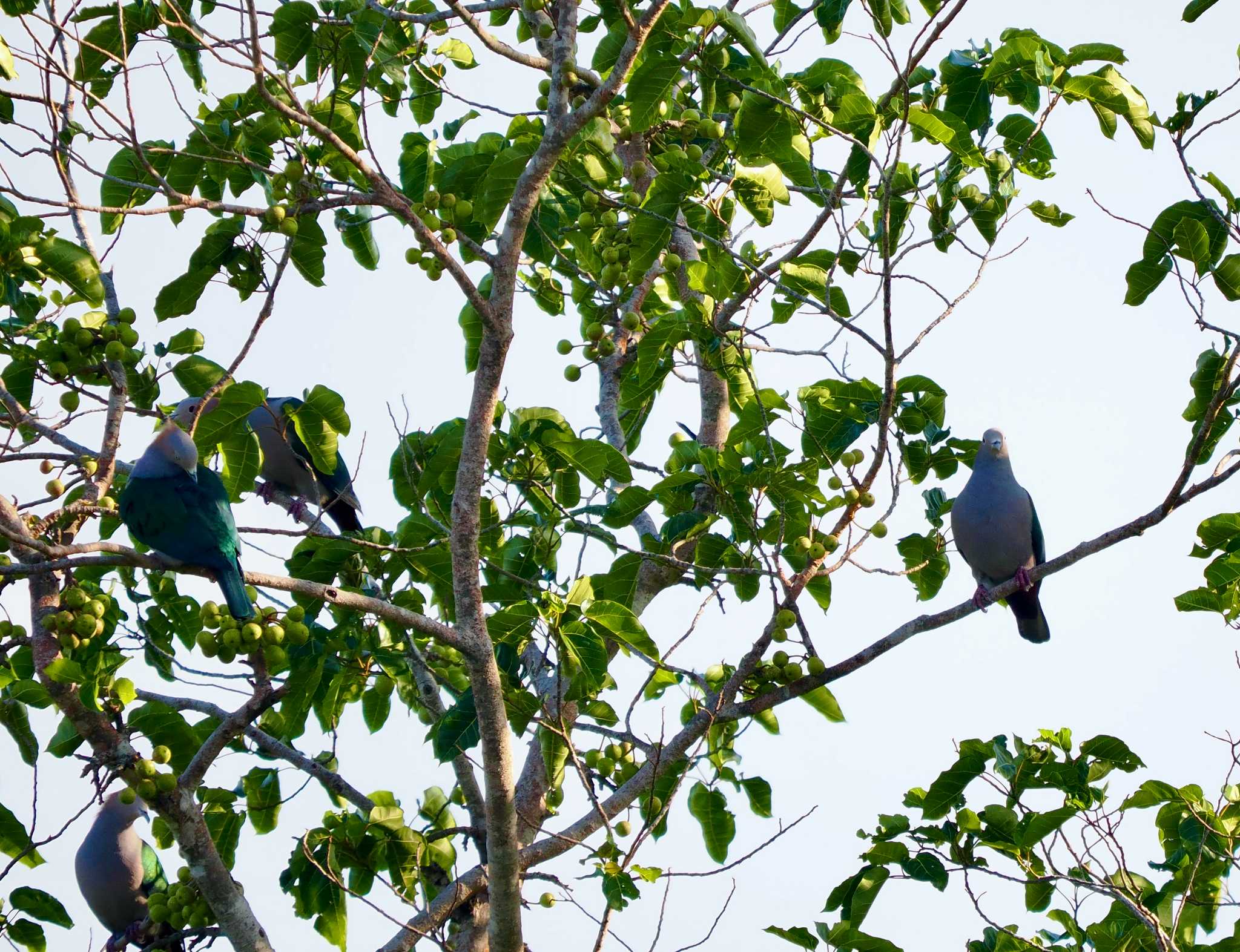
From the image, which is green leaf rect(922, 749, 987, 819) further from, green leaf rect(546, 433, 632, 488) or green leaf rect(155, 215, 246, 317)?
green leaf rect(155, 215, 246, 317)

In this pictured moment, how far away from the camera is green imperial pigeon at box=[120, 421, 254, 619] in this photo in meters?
3.84

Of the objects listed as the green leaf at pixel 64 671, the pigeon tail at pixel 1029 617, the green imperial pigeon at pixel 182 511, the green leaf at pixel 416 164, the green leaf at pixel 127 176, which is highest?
the green leaf at pixel 416 164

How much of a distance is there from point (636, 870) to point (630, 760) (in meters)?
1.36

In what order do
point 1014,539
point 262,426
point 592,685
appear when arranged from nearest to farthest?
1. point 592,685
2. point 1014,539
3. point 262,426

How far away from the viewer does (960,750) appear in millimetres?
3896

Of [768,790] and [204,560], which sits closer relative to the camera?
[204,560]

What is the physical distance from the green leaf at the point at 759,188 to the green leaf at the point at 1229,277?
147 cm

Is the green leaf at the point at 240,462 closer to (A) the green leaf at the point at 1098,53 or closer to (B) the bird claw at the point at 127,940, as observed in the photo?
(B) the bird claw at the point at 127,940

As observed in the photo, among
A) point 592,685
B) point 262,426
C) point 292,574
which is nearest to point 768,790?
point 592,685

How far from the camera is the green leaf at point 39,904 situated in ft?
13.5

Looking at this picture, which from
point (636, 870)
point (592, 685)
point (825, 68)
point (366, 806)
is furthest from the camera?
point (366, 806)

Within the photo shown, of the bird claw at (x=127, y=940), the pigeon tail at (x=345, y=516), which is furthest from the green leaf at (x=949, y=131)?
the bird claw at (x=127, y=940)

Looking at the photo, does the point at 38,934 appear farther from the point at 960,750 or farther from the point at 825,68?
the point at 825,68

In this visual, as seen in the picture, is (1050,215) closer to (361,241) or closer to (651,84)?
(651,84)
